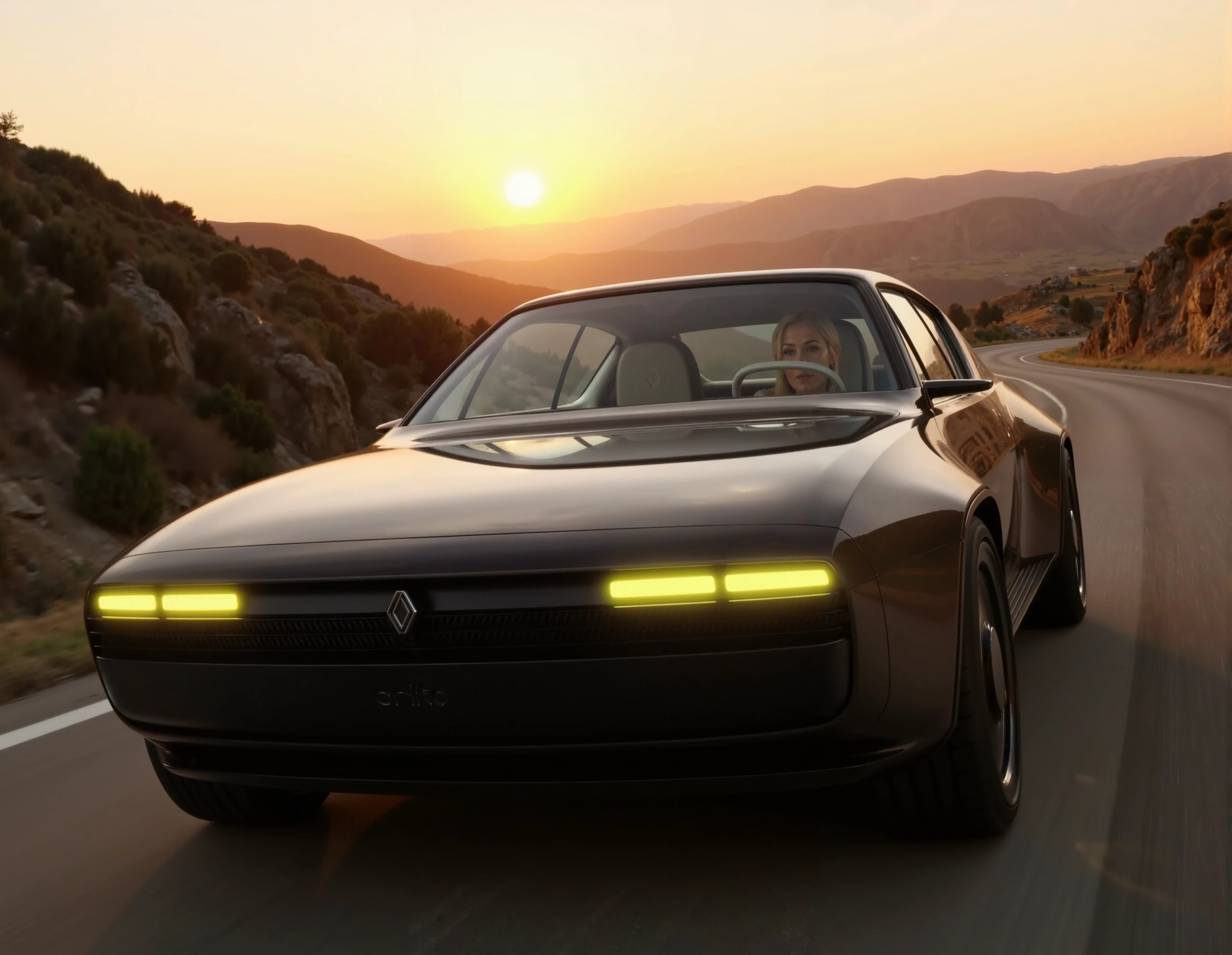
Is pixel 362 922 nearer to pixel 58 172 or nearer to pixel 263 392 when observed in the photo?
pixel 263 392

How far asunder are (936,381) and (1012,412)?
141cm

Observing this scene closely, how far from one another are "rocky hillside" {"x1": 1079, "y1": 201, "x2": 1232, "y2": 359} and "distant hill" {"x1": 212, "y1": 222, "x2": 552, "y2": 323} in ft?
176

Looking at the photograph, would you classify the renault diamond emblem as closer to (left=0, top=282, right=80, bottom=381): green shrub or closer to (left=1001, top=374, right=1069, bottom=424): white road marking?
(left=1001, top=374, right=1069, bottom=424): white road marking

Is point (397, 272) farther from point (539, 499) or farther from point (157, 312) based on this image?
point (539, 499)

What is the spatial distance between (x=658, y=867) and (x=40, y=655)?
150 inches

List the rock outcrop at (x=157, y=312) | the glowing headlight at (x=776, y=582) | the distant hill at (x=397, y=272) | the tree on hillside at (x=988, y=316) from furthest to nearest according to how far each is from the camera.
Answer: the tree on hillside at (x=988, y=316) → the distant hill at (x=397, y=272) → the rock outcrop at (x=157, y=312) → the glowing headlight at (x=776, y=582)

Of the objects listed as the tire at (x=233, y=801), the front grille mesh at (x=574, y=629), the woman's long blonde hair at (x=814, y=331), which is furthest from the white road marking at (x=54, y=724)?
the woman's long blonde hair at (x=814, y=331)

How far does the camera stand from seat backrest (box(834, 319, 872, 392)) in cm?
389

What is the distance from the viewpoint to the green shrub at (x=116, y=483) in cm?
1627

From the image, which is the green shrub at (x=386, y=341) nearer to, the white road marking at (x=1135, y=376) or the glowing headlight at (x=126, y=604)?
the white road marking at (x=1135, y=376)

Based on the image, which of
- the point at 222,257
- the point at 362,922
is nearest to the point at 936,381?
the point at 362,922

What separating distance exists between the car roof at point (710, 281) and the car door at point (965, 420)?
0.36ft

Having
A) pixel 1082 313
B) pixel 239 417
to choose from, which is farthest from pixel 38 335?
pixel 1082 313

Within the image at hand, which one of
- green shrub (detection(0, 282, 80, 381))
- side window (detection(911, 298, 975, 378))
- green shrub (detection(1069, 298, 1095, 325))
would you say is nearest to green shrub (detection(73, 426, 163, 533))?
green shrub (detection(0, 282, 80, 381))
